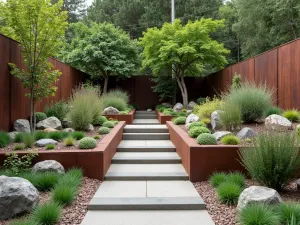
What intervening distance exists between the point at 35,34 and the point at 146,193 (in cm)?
437

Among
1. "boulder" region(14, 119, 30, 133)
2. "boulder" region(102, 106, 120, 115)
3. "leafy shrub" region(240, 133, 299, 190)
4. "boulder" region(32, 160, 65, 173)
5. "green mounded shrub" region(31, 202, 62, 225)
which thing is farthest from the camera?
"boulder" region(102, 106, 120, 115)

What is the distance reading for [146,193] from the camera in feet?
15.3

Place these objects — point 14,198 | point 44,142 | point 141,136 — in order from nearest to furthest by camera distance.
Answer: point 14,198
point 44,142
point 141,136

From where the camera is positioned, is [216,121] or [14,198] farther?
[216,121]

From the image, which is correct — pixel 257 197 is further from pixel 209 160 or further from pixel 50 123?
pixel 50 123

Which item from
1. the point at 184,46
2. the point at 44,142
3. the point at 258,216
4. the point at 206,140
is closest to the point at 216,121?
the point at 206,140

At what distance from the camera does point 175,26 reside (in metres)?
12.6

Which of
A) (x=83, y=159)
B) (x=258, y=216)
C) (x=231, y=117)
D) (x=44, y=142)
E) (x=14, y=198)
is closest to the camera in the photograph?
(x=258, y=216)

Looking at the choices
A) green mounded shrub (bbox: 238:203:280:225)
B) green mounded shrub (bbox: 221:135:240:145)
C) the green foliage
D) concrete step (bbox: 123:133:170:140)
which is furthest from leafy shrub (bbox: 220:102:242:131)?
the green foliage

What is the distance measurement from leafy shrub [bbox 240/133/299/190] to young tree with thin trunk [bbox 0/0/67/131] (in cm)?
484

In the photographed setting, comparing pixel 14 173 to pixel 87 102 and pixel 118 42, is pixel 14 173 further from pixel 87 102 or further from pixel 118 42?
pixel 118 42

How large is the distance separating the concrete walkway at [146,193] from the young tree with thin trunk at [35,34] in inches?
91.4

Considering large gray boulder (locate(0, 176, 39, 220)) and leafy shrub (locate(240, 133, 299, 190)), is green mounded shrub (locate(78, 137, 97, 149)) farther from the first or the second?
leafy shrub (locate(240, 133, 299, 190))

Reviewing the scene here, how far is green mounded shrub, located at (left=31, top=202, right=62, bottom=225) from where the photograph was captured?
135 inches
